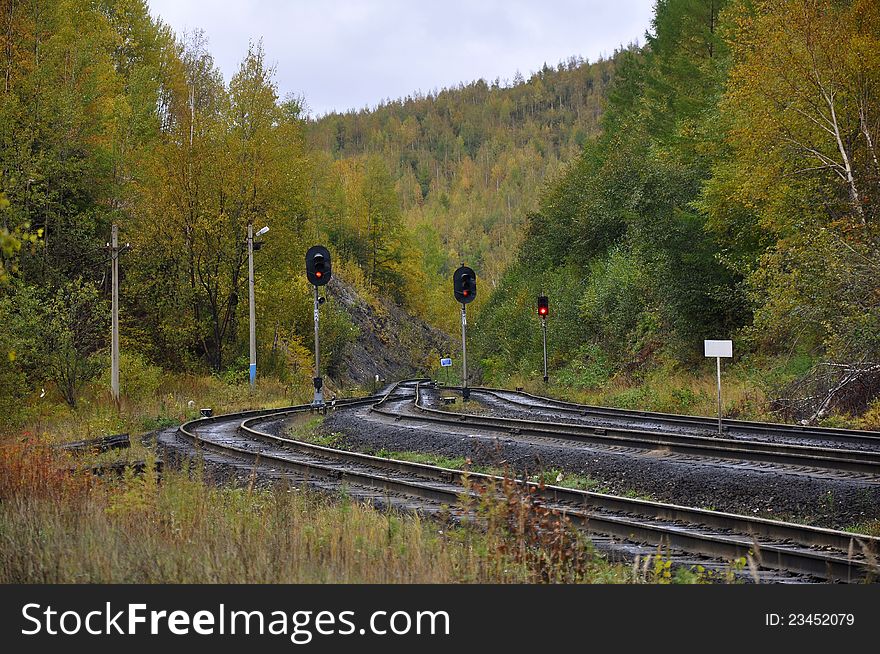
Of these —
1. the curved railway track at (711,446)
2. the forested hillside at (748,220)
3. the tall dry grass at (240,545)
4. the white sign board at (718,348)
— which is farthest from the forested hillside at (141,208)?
the white sign board at (718,348)

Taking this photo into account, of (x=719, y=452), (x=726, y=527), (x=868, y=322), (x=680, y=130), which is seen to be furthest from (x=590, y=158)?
(x=726, y=527)

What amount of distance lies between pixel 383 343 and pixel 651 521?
69795 mm

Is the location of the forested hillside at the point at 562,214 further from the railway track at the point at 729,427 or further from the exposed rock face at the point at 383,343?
the exposed rock face at the point at 383,343

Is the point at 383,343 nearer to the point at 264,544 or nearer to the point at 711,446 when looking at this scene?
the point at 711,446

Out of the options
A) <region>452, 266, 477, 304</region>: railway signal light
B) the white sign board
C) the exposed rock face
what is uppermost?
<region>452, 266, 477, 304</region>: railway signal light

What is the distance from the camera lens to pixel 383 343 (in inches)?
3140

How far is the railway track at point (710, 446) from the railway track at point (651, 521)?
3592 millimetres

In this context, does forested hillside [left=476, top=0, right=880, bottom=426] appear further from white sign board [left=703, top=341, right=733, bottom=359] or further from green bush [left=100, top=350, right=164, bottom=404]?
green bush [left=100, top=350, right=164, bottom=404]

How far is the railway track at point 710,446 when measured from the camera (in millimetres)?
13031

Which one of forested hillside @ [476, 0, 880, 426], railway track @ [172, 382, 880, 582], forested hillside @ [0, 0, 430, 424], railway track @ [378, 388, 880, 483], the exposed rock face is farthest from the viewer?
the exposed rock face

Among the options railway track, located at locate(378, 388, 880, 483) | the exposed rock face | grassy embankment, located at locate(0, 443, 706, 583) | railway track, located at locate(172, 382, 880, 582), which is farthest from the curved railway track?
the exposed rock face

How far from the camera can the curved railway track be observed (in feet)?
42.8

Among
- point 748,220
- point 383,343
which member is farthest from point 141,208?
point 383,343

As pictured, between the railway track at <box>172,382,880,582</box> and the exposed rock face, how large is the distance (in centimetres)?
4148
